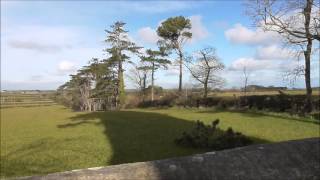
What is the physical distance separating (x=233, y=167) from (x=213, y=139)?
31.0 feet

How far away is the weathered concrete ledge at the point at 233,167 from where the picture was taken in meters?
2.74

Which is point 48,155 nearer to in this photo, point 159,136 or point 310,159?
point 159,136

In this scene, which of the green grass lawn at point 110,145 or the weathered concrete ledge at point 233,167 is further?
the green grass lawn at point 110,145

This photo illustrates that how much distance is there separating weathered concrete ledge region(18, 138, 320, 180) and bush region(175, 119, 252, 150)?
8.69 meters

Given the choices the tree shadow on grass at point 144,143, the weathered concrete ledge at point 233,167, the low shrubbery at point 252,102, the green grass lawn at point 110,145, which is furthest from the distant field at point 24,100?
the weathered concrete ledge at point 233,167

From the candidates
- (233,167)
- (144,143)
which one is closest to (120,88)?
(144,143)

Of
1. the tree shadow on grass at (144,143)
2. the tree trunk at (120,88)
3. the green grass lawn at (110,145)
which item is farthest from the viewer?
the tree trunk at (120,88)

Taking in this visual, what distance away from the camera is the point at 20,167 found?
10.7 metres

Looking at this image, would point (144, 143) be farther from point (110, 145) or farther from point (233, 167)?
point (233, 167)

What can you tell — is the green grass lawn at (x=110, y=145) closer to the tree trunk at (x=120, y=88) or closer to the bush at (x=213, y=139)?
the bush at (x=213, y=139)

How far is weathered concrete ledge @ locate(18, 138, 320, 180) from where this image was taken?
2.74m

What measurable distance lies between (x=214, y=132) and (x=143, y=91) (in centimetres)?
3606

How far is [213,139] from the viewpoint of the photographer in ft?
40.5

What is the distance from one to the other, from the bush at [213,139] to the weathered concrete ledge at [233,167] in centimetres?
869
